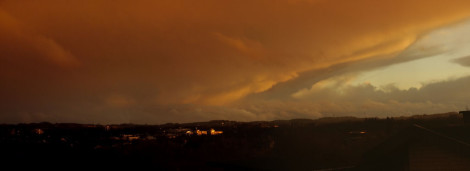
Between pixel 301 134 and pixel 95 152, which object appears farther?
pixel 301 134

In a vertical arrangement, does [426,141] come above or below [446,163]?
above

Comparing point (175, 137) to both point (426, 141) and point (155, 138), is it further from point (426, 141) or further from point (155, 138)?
point (426, 141)

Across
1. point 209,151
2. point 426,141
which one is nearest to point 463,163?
point 426,141

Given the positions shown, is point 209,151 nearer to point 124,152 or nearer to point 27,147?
point 124,152

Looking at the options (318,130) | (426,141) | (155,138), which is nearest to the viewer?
(426,141)

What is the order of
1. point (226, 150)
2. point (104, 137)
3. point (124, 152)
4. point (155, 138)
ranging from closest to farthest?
point (124, 152) → point (104, 137) → point (155, 138) → point (226, 150)

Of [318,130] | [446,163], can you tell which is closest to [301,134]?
[318,130]
